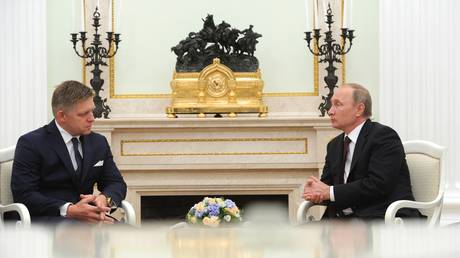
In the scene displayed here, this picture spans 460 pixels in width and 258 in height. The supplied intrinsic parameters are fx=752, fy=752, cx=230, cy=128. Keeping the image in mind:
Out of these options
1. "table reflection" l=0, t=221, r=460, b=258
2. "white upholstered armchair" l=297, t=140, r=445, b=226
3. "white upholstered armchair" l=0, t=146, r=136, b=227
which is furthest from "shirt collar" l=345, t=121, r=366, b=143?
"table reflection" l=0, t=221, r=460, b=258

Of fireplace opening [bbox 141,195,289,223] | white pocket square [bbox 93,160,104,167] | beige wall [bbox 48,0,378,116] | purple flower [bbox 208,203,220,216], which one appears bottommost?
fireplace opening [bbox 141,195,289,223]

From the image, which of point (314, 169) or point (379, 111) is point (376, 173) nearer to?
point (314, 169)

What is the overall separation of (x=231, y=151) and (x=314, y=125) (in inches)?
24.8

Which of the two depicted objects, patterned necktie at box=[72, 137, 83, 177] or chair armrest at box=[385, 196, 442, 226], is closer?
chair armrest at box=[385, 196, 442, 226]

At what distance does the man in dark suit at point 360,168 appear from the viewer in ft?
10.4

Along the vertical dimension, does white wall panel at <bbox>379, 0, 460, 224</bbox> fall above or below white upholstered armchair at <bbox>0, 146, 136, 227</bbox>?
above

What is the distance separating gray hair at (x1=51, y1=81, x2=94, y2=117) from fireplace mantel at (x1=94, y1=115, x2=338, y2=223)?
2.29m

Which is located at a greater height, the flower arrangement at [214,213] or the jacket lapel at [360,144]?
the jacket lapel at [360,144]

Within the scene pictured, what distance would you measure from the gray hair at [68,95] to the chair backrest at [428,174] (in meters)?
1.54

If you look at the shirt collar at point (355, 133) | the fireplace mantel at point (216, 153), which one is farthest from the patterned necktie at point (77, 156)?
the fireplace mantel at point (216, 153)

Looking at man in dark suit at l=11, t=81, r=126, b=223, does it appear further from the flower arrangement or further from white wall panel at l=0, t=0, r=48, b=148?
white wall panel at l=0, t=0, r=48, b=148

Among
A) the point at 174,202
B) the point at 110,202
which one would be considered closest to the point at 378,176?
the point at 110,202

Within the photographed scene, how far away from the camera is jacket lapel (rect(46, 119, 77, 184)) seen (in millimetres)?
3064

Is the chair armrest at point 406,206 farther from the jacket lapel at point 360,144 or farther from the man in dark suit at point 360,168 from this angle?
the jacket lapel at point 360,144
